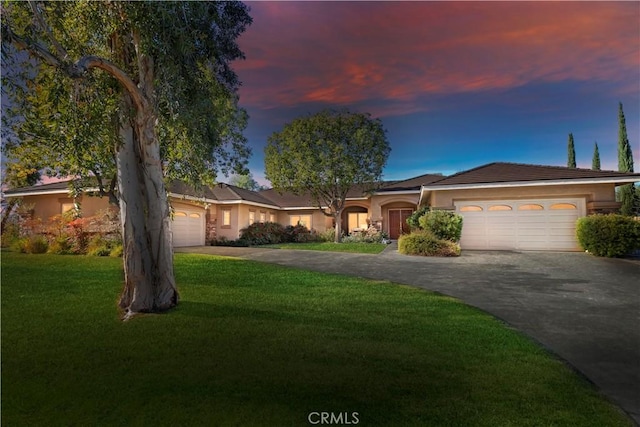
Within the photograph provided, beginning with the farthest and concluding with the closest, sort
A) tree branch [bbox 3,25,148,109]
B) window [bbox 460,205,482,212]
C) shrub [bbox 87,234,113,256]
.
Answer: window [bbox 460,205,482,212], shrub [bbox 87,234,113,256], tree branch [bbox 3,25,148,109]

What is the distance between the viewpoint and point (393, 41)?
1121cm

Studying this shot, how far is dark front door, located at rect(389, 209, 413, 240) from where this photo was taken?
26.0m

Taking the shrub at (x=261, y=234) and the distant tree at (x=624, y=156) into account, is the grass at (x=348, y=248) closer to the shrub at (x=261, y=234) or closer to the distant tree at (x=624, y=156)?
the shrub at (x=261, y=234)

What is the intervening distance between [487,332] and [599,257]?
1129cm

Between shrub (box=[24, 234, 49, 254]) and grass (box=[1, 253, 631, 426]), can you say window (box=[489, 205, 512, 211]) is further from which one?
shrub (box=[24, 234, 49, 254])

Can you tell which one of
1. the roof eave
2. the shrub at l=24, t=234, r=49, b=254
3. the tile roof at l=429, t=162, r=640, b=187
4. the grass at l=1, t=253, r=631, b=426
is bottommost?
the grass at l=1, t=253, r=631, b=426

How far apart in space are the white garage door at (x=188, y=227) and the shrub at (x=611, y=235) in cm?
2012

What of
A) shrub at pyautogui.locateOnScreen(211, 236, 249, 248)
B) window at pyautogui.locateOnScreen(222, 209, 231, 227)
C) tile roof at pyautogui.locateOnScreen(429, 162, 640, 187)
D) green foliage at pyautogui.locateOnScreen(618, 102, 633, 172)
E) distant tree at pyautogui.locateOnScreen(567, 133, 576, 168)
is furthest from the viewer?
distant tree at pyautogui.locateOnScreen(567, 133, 576, 168)

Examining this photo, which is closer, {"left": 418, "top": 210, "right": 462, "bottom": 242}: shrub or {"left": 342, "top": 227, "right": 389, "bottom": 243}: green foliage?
{"left": 418, "top": 210, "right": 462, "bottom": 242}: shrub

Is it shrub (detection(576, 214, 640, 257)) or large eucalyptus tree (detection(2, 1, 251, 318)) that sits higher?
large eucalyptus tree (detection(2, 1, 251, 318))

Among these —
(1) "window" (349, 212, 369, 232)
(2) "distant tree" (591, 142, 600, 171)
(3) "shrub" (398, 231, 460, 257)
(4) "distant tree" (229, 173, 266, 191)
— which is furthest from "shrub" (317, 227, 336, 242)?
(4) "distant tree" (229, 173, 266, 191)

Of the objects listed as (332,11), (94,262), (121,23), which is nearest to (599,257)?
(332,11)

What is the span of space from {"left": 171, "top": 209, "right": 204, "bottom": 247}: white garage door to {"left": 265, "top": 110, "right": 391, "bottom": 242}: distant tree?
6.01 m

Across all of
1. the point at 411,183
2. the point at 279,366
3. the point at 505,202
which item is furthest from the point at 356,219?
the point at 279,366
